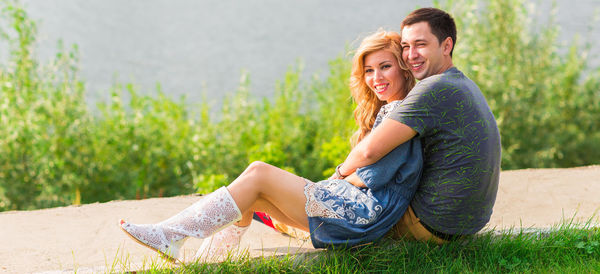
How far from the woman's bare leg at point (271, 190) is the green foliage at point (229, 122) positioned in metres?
2.10

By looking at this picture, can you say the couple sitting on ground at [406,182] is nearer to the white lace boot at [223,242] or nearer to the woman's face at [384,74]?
the white lace boot at [223,242]

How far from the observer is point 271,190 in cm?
254

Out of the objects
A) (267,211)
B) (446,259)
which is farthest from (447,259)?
(267,211)

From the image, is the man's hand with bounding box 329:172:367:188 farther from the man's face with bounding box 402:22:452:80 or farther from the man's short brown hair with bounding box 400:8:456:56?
the man's short brown hair with bounding box 400:8:456:56

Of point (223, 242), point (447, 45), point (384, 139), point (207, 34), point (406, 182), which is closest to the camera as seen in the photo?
point (384, 139)

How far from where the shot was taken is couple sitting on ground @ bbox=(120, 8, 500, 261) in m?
2.43

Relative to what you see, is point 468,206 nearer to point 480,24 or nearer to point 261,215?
point 261,215

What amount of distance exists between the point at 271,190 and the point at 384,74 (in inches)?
34.4

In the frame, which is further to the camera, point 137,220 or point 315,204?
point 137,220

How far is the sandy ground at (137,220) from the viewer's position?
2998 millimetres

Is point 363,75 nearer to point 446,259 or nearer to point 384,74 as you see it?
point 384,74

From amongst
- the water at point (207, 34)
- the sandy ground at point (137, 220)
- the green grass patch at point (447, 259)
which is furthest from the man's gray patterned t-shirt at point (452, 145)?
the water at point (207, 34)

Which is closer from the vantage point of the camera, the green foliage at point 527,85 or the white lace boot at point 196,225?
the white lace boot at point 196,225

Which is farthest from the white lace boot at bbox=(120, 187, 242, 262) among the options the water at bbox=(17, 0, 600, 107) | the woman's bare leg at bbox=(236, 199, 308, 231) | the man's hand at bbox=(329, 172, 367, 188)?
the water at bbox=(17, 0, 600, 107)
